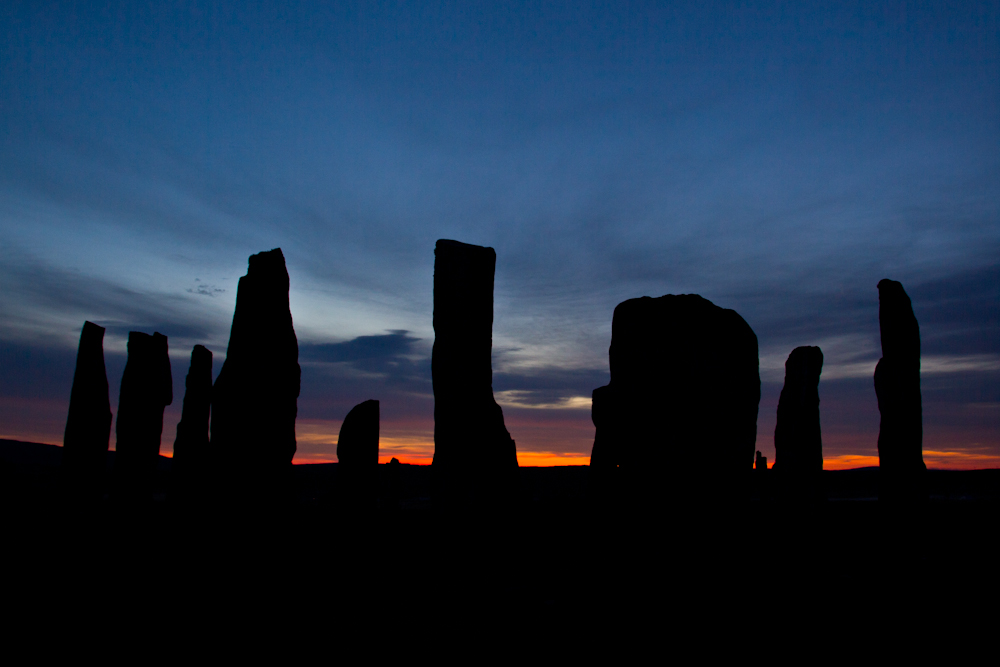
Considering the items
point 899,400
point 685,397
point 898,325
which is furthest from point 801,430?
point 685,397

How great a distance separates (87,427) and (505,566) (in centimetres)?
743

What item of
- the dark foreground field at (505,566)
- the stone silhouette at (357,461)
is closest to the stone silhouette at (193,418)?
the dark foreground field at (505,566)

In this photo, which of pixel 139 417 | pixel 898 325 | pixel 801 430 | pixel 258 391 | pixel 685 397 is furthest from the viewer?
pixel 139 417

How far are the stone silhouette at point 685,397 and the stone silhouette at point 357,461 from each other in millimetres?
4464

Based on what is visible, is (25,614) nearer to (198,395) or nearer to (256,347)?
(256,347)

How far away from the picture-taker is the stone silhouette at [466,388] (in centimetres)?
718

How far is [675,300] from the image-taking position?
4.93 m

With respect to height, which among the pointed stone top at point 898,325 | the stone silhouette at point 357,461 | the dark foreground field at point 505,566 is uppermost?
the pointed stone top at point 898,325

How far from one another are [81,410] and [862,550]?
1172 centimetres

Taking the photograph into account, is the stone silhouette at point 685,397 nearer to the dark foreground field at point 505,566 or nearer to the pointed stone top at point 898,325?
the dark foreground field at point 505,566

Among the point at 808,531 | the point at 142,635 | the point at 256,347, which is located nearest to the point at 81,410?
the point at 256,347

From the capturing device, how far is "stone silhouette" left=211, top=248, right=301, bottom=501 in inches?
268

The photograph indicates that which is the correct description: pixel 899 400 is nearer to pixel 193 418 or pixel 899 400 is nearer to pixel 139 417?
pixel 193 418

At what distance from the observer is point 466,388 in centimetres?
730
